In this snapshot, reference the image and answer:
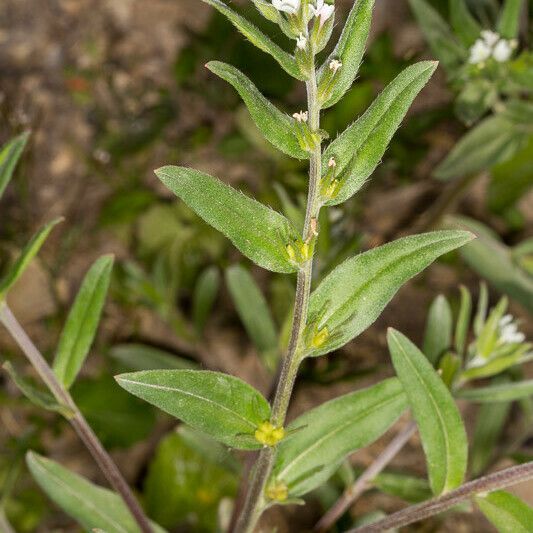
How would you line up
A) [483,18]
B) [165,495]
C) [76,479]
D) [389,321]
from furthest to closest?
[389,321] < [165,495] < [483,18] < [76,479]

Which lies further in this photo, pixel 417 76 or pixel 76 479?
pixel 76 479

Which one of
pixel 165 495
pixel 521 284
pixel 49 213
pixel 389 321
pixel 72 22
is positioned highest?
pixel 72 22

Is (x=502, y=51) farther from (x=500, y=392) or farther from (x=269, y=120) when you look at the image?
(x=269, y=120)

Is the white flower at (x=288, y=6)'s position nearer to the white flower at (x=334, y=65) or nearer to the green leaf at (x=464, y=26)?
the white flower at (x=334, y=65)

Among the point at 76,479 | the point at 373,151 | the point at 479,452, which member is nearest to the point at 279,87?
the point at 479,452

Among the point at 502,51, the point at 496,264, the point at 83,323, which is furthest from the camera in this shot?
the point at 496,264

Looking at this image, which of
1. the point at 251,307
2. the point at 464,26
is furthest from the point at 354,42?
the point at 251,307

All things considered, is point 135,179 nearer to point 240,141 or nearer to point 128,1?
point 240,141
